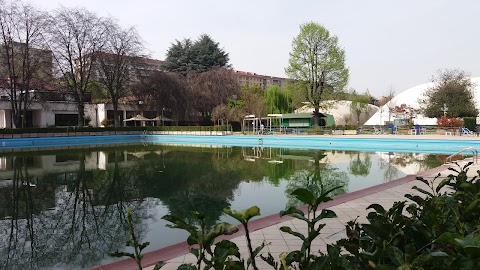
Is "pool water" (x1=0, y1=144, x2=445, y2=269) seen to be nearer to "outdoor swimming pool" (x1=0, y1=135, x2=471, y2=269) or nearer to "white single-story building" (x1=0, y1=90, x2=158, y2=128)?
"outdoor swimming pool" (x1=0, y1=135, x2=471, y2=269)

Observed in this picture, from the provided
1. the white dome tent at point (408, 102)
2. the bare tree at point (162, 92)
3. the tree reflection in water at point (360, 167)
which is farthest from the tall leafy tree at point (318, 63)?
the tree reflection in water at point (360, 167)

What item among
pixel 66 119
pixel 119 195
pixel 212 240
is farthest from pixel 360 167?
pixel 66 119

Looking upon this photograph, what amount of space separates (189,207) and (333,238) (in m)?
3.28

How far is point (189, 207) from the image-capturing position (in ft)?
21.8

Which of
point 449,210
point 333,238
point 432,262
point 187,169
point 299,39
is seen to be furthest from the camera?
point 299,39

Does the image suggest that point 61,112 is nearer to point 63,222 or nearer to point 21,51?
point 21,51

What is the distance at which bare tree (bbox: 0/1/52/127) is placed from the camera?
2669cm

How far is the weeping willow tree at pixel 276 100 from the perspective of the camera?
42156mm

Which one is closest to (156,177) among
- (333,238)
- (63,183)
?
(63,183)

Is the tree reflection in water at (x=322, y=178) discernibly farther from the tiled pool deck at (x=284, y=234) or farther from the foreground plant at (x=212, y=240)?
the foreground plant at (x=212, y=240)

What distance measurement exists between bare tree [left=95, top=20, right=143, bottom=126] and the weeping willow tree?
16.1 meters

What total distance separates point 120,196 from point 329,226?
4.99 metres

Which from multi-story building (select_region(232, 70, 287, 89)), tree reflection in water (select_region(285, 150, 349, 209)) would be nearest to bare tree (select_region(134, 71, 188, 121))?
tree reflection in water (select_region(285, 150, 349, 209))

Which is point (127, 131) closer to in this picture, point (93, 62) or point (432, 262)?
point (93, 62)
